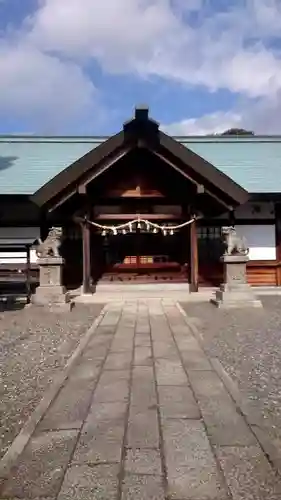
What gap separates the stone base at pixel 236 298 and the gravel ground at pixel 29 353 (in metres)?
3.07

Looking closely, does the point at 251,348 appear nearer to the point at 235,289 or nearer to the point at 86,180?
the point at 235,289

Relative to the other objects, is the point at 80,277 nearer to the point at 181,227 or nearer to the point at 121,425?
the point at 181,227

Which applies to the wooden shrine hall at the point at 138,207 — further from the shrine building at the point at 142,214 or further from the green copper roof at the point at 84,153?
the green copper roof at the point at 84,153

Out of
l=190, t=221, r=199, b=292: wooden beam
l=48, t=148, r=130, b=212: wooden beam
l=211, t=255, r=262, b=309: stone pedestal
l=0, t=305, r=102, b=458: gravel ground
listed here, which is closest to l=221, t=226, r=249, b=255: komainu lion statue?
l=211, t=255, r=262, b=309: stone pedestal

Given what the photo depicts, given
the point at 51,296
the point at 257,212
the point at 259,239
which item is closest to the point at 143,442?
the point at 51,296

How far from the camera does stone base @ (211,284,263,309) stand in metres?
10.0

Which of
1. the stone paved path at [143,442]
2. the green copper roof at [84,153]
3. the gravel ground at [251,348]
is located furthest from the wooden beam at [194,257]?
the stone paved path at [143,442]

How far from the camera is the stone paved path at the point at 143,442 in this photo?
2377 millimetres

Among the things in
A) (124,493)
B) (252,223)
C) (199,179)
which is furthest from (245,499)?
(252,223)

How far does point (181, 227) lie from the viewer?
13039mm

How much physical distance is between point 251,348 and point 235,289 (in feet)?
14.3

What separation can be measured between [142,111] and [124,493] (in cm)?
1069

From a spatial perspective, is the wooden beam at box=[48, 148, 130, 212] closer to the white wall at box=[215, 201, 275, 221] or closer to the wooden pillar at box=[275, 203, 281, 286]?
the white wall at box=[215, 201, 275, 221]

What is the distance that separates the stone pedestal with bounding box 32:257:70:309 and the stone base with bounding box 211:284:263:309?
3808mm
